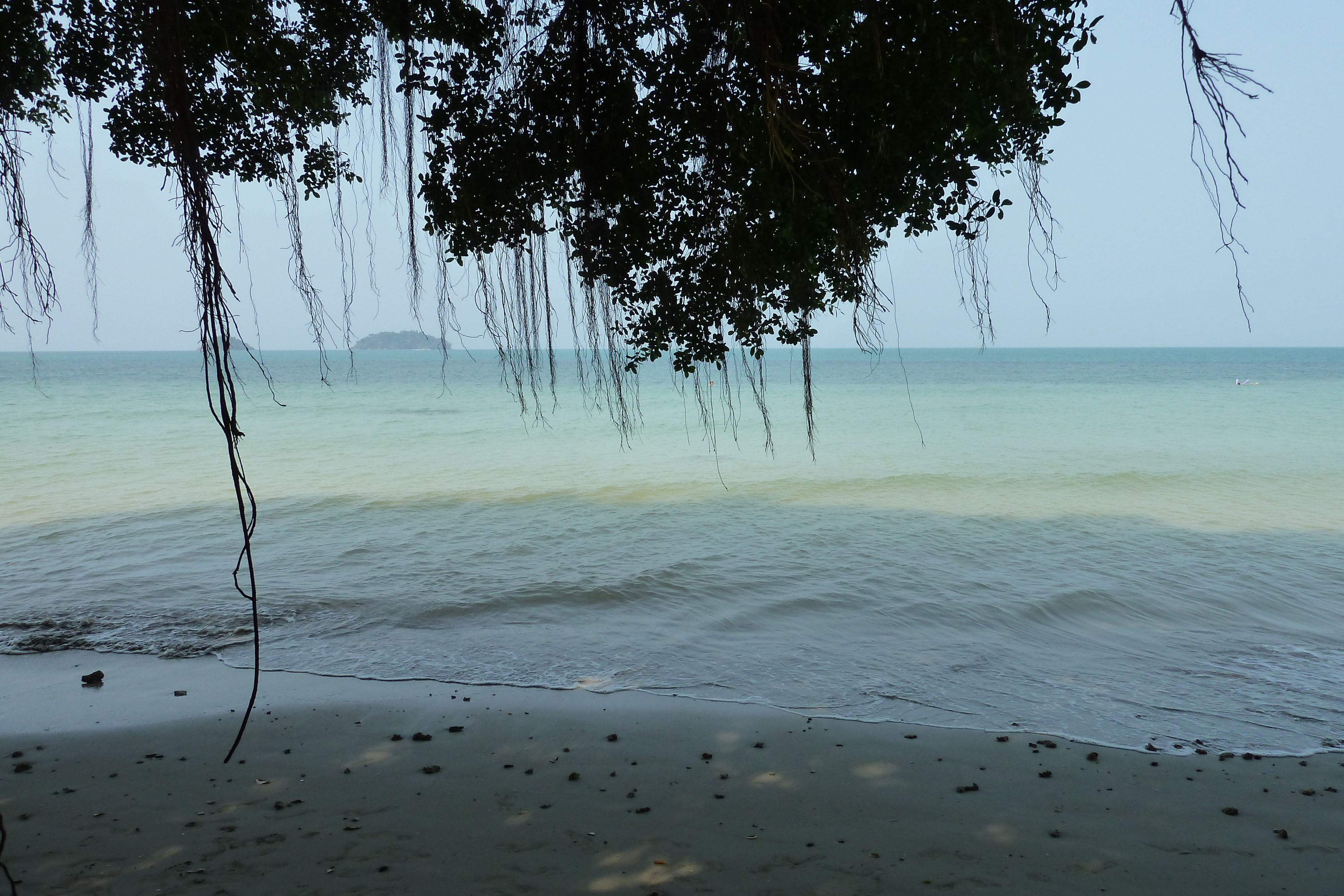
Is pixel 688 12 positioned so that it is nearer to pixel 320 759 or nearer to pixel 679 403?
pixel 320 759

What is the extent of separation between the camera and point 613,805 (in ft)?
10.9

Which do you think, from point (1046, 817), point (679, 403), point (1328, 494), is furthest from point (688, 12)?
point (679, 403)

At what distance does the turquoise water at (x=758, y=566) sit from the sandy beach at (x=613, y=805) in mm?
492

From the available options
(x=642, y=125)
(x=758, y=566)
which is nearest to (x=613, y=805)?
(x=642, y=125)

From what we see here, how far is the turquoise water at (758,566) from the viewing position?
4867 millimetres

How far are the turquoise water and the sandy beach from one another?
49 cm

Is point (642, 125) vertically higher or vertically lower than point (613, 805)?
higher

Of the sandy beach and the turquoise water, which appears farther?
the turquoise water

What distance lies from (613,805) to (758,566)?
175 inches

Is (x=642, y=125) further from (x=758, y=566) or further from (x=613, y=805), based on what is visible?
(x=758, y=566)

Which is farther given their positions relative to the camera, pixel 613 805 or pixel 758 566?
pixel 758 566

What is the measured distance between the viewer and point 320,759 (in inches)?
145

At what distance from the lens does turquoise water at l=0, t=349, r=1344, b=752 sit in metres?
4.87

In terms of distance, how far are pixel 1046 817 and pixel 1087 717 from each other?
1.28 meters
